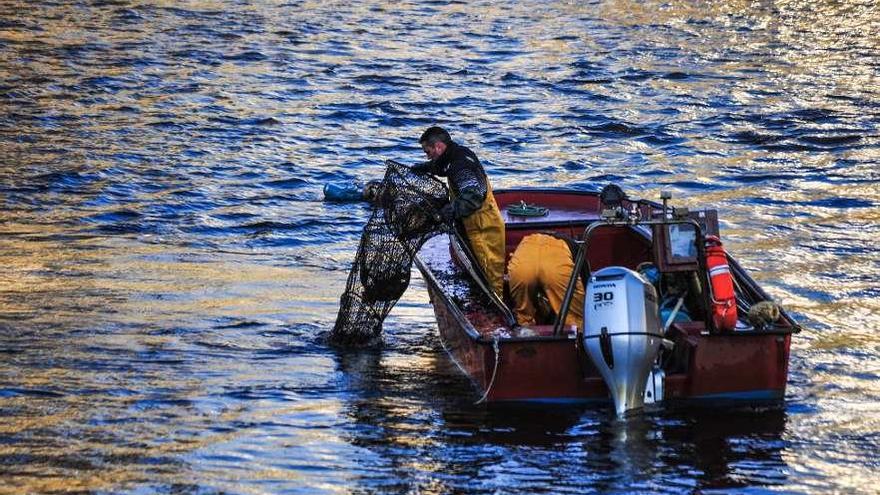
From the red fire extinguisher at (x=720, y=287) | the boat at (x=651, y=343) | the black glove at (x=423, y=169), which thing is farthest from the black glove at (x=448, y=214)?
the red fire extinguisher at (x=720, y=287)

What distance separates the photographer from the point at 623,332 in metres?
9.91

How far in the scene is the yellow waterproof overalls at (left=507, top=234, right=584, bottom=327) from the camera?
1134 cm

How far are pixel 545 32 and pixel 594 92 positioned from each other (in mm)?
5887

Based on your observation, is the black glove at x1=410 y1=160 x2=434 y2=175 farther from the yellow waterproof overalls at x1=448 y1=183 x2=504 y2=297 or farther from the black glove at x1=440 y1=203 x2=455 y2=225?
the black glove at x1=440 y1=203 x2=455 y2=225

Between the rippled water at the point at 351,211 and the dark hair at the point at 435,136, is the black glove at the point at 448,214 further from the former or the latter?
the rippled water at the point at 351,211

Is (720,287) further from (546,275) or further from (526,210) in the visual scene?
(526,210)

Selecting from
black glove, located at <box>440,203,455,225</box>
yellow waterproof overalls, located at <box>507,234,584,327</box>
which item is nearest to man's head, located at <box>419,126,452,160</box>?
black glove, located at <box>440,203,455,225</box>

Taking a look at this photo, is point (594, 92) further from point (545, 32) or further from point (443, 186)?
A: point (443, 186)

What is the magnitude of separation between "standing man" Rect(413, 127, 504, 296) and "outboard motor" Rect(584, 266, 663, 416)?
2210 mm

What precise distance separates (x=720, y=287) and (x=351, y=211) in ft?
30.3

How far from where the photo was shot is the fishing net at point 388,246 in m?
12.3

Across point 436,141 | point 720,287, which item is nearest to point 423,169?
point 436,141

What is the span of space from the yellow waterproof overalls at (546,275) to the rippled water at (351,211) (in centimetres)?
94

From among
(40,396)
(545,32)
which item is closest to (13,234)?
(40,396)
